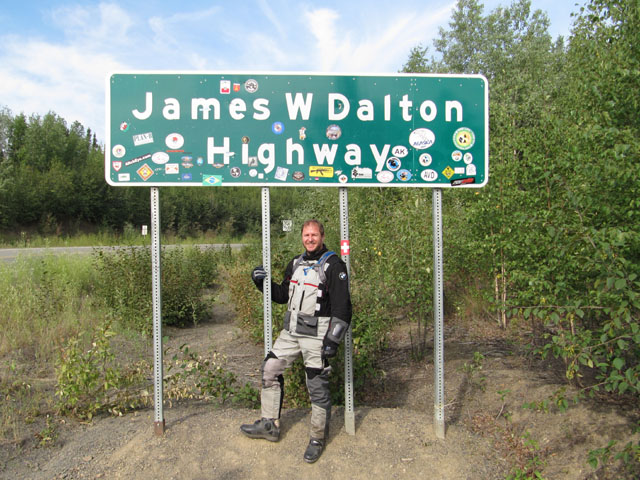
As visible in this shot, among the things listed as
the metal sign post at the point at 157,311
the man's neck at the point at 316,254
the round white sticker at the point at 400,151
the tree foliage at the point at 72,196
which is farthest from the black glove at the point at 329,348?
the tree foliage at the point at 72,196

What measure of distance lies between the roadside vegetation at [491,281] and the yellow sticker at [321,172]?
146 cm

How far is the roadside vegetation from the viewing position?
3244 mm

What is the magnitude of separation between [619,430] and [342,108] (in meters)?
3.47

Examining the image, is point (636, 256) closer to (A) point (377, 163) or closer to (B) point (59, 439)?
(A) point (377, 163)

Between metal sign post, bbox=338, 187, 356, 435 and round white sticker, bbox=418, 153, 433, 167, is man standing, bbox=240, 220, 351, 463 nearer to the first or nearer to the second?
metal sign post, bbox=338, 187, 356, 435

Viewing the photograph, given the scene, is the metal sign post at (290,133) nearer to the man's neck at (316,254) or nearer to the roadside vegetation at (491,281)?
the man's neck at (316,254)

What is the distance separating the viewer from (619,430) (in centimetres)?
396

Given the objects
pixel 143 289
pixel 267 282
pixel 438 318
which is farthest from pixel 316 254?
pixel 143 289

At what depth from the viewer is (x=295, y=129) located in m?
3.77

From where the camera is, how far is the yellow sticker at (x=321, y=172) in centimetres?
377

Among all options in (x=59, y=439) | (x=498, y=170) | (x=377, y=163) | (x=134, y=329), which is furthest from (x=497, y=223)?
(x=134, y=329)

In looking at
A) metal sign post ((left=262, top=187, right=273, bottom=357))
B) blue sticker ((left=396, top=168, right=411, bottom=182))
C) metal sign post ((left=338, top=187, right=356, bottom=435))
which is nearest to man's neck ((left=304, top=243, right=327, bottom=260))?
metal sign post ((left=338, top=187, right=356, bottom=435))

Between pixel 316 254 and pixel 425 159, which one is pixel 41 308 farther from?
pixel 425 159

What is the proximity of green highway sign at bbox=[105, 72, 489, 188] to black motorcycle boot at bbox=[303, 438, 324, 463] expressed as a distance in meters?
1.95
